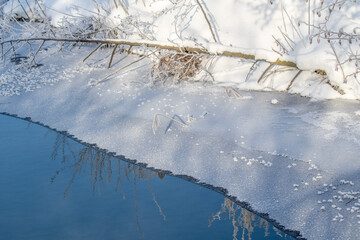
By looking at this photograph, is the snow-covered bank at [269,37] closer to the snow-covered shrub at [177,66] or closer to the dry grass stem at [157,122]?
the snow-covered shrub at [177,66]

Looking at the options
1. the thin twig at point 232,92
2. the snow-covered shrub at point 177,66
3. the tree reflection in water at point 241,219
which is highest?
the snow-covered shrub at point 177,66

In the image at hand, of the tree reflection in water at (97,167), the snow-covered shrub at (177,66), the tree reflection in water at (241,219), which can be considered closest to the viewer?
the tree reflection in water at (241,219)

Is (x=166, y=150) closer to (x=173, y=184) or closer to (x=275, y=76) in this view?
(x=173, y=184)

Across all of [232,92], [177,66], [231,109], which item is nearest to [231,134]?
[231,109]

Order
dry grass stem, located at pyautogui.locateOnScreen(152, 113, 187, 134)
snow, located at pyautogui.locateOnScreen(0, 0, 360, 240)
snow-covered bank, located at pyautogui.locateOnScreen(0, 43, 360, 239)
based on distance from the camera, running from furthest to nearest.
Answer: dry grass stem, located at pyautogui.locateOnScreen(152, 113, 187, 134) → snow, located at pyautogui.locateOnScreen(0, 0, 360, 240) → snow-covered bank, located at pyautogui.locateOnScreen(0, 43, 360, 239)

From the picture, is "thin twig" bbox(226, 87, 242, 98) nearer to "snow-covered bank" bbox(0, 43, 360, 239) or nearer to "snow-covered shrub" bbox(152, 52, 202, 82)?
"snow-covered bank" bbox(0, 43, 360, 239)

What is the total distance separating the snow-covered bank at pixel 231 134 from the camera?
8.94 ft

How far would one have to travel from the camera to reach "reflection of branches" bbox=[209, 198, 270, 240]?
2.55 metres

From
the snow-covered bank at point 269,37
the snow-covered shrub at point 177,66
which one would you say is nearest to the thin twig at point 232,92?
the snow-covered bank at point 269,37

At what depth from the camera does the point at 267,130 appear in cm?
351

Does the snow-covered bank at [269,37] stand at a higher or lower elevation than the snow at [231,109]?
A: higher

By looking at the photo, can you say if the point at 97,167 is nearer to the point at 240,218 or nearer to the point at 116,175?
the point at 116,175

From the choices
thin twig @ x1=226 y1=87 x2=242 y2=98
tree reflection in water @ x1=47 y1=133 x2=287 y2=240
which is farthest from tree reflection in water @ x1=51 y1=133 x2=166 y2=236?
thin twig @ x1=226 y1=87 x2=242 y2=98

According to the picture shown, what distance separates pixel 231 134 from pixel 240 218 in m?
0.97
